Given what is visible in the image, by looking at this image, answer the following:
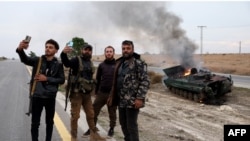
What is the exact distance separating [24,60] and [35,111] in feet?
2.68

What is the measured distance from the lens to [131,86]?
5.39m

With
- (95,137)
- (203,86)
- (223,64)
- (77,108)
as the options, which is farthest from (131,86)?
(223,64)

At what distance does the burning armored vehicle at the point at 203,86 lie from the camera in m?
16.3

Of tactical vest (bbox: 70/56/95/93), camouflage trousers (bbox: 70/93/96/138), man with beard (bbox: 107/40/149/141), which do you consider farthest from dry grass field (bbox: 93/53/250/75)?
man with beard (bbox: 107/40/149/141)

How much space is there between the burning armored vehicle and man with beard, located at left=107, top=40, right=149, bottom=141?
11.1 meters

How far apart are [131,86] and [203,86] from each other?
11.4m

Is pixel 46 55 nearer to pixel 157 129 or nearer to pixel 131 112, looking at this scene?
pixel 131 112

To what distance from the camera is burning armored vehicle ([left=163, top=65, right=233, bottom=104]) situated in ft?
53.4

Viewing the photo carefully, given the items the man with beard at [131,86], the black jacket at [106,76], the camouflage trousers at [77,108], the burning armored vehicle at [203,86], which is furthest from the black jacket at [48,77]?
the burning armored vehicle at [203,86]

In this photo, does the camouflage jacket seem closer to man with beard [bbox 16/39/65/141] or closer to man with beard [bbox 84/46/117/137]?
man with beard [bbox 16/39/65/141]

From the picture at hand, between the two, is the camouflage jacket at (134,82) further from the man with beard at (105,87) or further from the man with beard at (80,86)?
the man with beard at (105,87)

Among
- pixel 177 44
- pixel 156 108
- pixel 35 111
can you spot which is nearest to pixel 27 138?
pixel 35 111

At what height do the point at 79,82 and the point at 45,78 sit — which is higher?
the point at 45,78

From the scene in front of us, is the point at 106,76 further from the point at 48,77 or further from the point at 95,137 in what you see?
the point at 48,77
